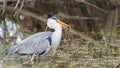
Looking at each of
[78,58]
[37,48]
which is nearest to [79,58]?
[78,58]

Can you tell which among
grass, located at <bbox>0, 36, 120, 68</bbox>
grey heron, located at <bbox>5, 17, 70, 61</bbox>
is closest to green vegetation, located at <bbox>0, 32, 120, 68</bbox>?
grass, located at <bbox>0, 36, 120, 68</bbox>

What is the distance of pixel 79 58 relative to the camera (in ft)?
20.6

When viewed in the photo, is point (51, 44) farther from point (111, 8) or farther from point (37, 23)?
point (111, 8)

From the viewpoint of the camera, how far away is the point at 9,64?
5.80 metres

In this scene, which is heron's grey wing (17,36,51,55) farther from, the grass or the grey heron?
the grass

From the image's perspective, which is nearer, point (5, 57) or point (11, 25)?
point (5, 57)

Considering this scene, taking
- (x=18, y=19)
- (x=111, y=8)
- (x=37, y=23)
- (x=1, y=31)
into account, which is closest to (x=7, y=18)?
(x=18, y=19)

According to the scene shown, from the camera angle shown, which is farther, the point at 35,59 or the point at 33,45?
the point at 33,45

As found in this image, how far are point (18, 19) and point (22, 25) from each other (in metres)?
1.11

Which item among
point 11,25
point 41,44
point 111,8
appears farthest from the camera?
point 111,8

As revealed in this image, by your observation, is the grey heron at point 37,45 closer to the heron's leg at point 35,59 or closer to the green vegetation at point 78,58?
the heron's leg at point 35,59

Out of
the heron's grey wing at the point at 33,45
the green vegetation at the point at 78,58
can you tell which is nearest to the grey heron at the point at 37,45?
the heron's grey wing at the point at 33,45

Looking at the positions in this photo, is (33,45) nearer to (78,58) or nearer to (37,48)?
(37,48)

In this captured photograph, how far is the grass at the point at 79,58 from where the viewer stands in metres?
5.79
